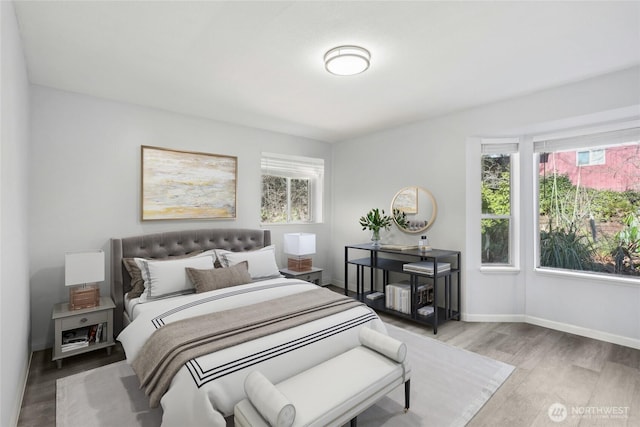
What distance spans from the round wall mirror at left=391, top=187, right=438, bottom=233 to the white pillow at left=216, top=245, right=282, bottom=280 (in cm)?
190

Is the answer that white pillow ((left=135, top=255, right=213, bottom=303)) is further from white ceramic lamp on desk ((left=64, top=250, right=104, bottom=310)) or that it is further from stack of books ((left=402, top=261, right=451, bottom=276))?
stack of books ((left=402, top=261, right=451, bottom=276))

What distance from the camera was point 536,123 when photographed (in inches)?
128

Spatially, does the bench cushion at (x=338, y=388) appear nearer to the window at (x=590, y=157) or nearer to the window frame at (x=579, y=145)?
the window frame at (x=579, y=145)

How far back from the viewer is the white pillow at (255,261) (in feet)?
11.4

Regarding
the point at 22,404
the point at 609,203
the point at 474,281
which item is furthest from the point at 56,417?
the point at 609,203

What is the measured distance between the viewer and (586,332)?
3.30 meters

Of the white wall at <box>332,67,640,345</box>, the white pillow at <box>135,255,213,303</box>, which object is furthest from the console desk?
the white pillow at <box>135,255,213,303</box>

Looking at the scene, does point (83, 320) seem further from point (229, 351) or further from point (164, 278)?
point (229, 351)

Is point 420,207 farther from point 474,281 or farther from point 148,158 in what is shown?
point 148,158

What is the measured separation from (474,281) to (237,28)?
3.63m

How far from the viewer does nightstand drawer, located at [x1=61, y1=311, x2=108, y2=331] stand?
9.00 ft

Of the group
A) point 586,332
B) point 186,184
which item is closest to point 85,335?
point 186,184

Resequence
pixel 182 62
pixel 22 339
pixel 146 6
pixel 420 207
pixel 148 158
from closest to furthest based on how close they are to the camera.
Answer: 1. pixel 146 6
2. pixel 22 339
3. pixel 182 62
4. pixel 148 158
5. pixel 420 207

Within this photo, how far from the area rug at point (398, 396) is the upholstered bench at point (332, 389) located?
18cm
